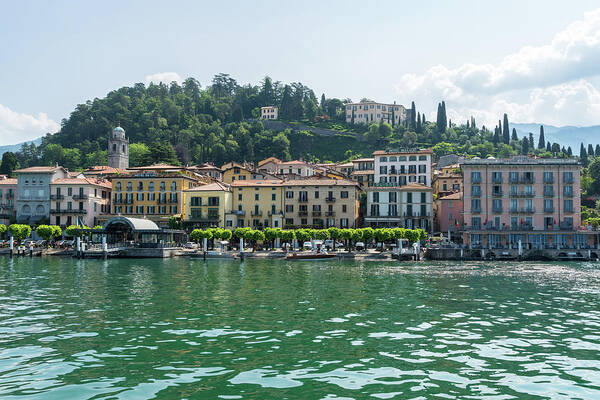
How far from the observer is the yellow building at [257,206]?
9369cm

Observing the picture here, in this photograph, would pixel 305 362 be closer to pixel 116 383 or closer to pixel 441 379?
pixel 441 379

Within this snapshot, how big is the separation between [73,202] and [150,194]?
547 inches

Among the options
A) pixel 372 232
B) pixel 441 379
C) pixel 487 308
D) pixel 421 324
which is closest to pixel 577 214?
pixel 372 232

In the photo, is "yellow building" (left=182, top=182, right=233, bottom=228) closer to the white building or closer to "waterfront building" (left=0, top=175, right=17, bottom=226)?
the white building

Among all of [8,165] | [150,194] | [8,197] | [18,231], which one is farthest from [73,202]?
[8,165]

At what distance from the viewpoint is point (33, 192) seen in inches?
3939

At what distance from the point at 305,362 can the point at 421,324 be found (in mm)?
8887

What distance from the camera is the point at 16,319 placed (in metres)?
25.9

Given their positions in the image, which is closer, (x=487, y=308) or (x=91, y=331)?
(x=91, y=331)

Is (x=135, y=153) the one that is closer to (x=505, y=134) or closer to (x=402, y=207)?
(x=402, y=207)

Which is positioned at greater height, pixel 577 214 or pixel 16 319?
pixel 577 214

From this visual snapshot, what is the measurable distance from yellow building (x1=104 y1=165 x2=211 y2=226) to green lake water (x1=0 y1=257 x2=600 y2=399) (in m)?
57.5

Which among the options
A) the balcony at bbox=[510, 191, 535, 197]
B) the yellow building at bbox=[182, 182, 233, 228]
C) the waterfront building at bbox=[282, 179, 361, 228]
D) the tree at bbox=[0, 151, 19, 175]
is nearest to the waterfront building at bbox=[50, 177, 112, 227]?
the yellow building at bbox=[182, 182, 233, 228]

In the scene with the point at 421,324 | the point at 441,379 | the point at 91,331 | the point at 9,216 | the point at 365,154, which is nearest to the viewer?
the point at 441,379
